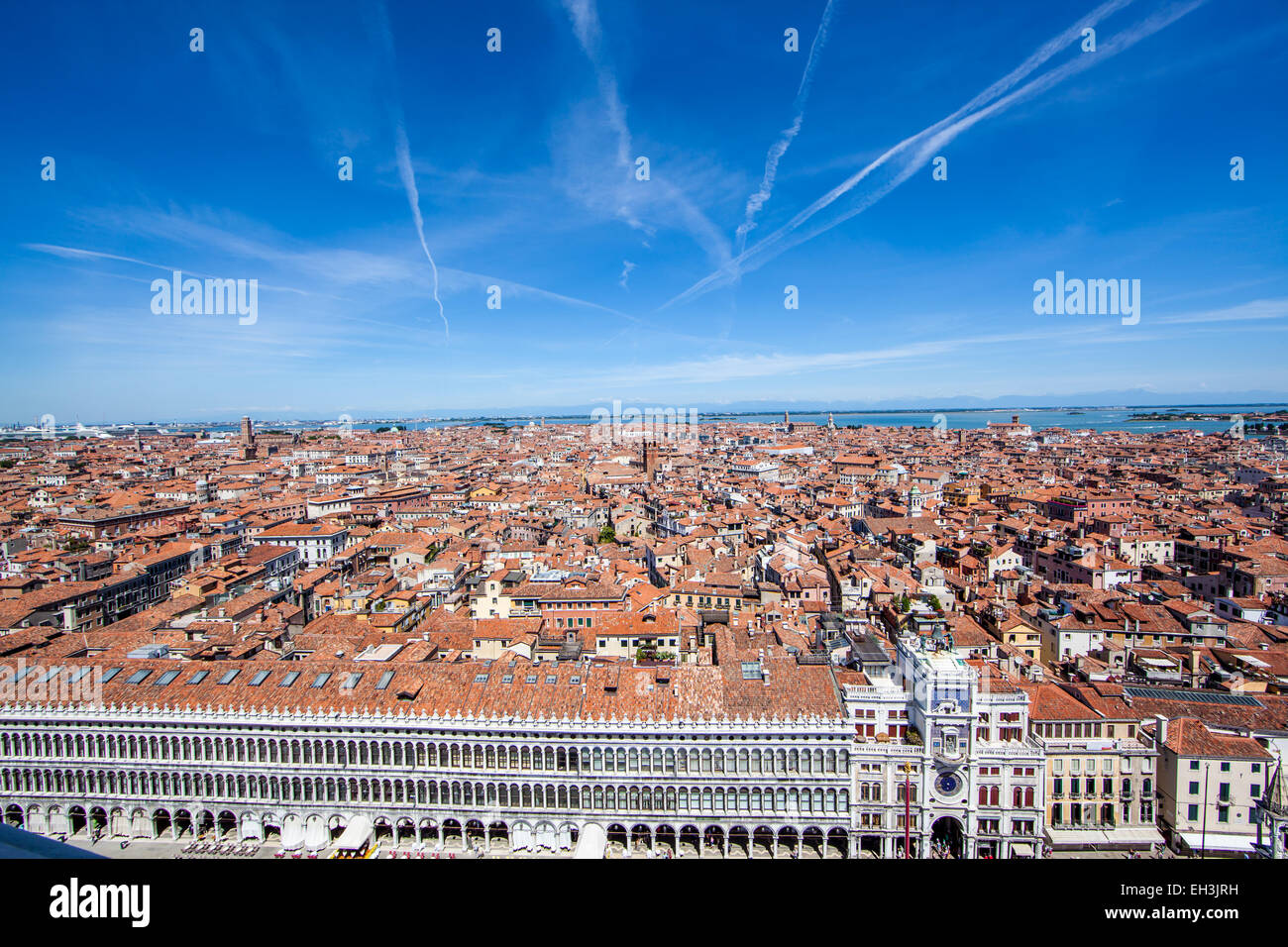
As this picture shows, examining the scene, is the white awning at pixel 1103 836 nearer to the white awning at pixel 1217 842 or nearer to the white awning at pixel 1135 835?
the white awning at pixel 1135 835

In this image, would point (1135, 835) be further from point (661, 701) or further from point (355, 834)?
point (355, 834)

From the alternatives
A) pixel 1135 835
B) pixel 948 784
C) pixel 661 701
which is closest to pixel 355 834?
pixel 661 701

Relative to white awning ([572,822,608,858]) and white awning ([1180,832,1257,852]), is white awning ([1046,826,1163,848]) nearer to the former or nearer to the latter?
white awning ([1180,832,1257,852])

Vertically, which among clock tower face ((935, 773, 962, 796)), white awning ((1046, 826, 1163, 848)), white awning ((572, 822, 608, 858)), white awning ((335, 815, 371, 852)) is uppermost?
clock tower face ((935, 773, 962, 796))

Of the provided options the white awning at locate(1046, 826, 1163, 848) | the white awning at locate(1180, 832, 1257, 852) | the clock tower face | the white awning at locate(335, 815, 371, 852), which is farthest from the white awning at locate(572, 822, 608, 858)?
the white awning at locate(1180, 832, 1257, 852)
